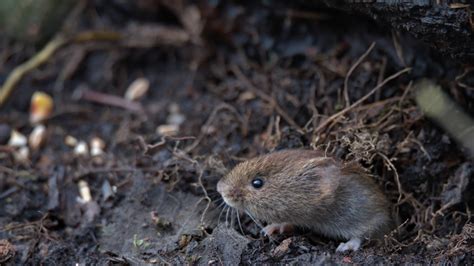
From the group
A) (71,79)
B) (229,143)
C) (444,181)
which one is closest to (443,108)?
(444,181)

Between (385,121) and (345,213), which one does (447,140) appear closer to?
(385,121)

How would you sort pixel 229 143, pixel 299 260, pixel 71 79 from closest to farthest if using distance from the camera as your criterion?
pixel 299 260 < pixel 229 143 < pixel 71 79

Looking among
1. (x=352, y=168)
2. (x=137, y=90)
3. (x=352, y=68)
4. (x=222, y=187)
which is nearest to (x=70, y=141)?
(x=137, y=90)

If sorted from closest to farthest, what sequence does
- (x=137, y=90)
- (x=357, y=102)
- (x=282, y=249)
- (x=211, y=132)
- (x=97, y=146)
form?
(x=282, y=249) → (x=357, y=102) → (x=211, y=132) → (x=97, y=146) → (x=137, y=90)

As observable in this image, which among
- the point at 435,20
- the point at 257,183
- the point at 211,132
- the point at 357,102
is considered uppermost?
the point at 435,20

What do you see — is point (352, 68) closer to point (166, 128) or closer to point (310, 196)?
point (310, 196)
